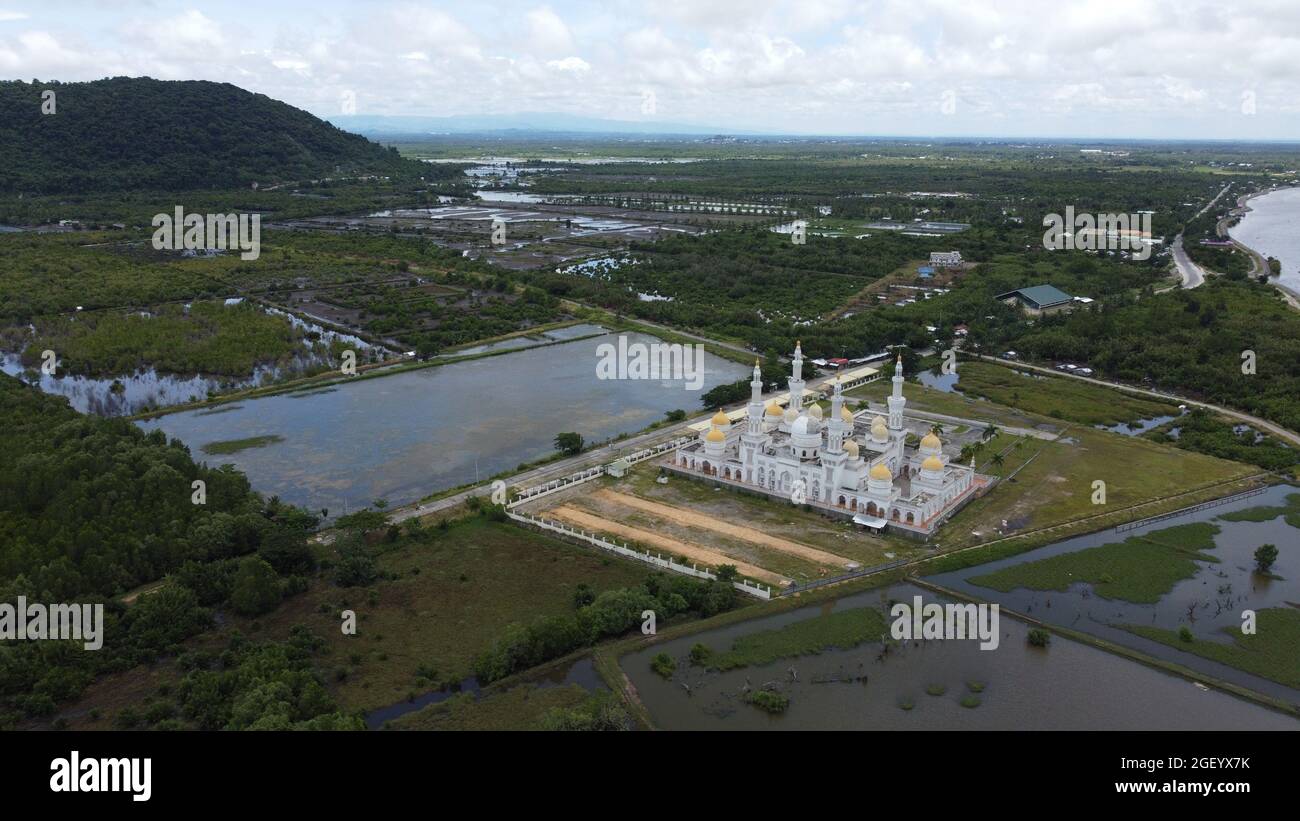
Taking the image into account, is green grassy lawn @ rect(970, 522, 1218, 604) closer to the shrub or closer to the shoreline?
the shrub

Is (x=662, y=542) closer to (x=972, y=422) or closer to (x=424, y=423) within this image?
(x=424, y=423)

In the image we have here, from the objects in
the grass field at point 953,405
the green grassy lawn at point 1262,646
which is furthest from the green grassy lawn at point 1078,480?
the green grassy lawn at point 1262,646

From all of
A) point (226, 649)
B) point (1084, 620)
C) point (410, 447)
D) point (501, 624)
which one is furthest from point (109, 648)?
point (1084, 620)

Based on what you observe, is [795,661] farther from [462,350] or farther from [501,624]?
[462,350]

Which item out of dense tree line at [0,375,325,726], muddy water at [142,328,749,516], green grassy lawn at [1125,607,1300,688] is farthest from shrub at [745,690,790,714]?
muddy water at [142,328,749,516]

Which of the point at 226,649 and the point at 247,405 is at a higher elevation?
the point at 247,405

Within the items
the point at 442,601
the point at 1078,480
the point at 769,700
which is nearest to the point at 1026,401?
the point at 1078,480
